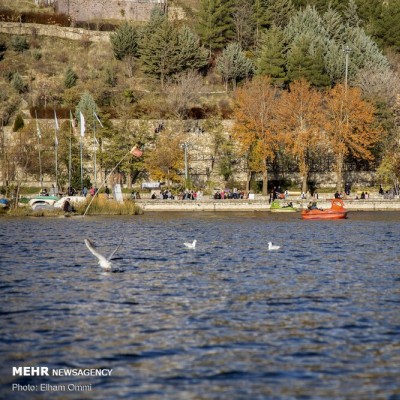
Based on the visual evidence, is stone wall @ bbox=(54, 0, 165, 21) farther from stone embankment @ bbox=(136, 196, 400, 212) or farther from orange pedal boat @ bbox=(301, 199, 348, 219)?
orange pedal boat @ bbox=(301, 199, 348, 219)

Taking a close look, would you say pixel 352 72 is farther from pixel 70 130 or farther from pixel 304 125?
pixel 70 130

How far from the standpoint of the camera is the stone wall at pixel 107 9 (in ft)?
430

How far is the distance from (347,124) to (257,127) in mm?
9352

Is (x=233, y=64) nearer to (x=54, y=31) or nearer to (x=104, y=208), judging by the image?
(x=54, y=31)

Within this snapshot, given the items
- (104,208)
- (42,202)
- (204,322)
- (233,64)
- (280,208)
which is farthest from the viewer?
(233,64)

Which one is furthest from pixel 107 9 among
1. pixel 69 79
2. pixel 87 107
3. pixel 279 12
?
pixel 87 107

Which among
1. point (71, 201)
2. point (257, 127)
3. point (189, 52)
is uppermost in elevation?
point (189, 52)

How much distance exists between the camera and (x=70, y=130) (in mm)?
93875

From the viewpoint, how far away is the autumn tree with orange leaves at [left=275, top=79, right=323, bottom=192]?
294ft

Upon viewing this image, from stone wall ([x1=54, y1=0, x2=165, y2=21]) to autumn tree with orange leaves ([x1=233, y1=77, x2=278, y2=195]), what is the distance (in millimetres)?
42188

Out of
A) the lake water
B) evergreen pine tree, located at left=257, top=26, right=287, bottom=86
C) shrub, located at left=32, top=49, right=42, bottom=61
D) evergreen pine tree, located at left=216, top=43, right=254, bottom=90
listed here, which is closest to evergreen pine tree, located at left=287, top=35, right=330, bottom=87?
evergreen pine tree, located at left=257, top=26, right=287, bottom=86

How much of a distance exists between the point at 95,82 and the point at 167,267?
269 ft

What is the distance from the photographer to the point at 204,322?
21375 mm

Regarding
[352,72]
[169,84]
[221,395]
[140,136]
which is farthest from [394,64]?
[221,395]
